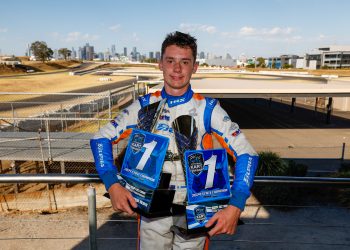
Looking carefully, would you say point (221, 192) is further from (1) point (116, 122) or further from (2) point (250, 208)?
(2) point (250, 208)

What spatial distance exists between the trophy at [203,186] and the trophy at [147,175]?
0.60 ft

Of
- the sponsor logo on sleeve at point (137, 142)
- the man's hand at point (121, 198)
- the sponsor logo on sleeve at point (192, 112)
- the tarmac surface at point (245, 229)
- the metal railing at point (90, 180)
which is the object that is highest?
the sponsor logo on sleeve at point (192, 112)

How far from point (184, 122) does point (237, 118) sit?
32.4m

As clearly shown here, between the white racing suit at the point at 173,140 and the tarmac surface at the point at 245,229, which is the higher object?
the white racing suit at the point at 173,140

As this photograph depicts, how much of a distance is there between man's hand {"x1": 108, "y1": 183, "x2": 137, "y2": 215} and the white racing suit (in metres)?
0.06

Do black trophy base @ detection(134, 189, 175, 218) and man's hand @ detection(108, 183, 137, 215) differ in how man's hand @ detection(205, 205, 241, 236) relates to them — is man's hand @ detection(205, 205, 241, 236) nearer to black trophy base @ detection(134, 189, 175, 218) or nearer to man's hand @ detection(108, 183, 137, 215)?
black trophy base @ detection(134, 189, 175, 218)

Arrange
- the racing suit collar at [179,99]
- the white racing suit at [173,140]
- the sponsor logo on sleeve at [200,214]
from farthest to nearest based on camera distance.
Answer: the racing suit collar at [179,99]
the white racing suit at [173,140]
the sponsor logo on sleeve at [200,214]

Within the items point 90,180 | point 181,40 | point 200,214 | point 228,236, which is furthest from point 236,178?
point 228,236

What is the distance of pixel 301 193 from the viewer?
11594 mm

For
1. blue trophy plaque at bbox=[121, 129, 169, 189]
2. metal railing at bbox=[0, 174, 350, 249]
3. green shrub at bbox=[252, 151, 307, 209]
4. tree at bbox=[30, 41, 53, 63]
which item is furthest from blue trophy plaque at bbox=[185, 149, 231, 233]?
tree at bbox=[30, 41, 53, 63]

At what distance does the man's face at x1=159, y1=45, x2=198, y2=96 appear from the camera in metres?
2.43

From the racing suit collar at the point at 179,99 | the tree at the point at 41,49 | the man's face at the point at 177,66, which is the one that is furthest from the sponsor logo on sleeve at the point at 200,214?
the tree at the point at 41,49

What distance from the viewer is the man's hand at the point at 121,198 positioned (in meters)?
2.23

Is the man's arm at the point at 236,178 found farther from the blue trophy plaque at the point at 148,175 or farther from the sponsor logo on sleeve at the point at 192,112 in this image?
the blue trophy plaque at the point at 148,175
